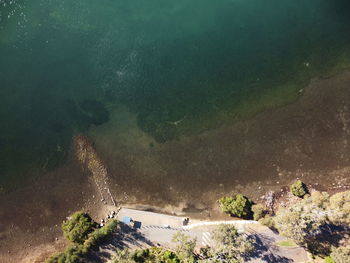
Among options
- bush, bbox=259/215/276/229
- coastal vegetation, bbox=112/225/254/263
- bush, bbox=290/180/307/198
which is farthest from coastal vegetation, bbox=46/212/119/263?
bush, bbox=290/180/307/198

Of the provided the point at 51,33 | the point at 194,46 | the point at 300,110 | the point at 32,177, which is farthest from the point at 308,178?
the point at 51,33

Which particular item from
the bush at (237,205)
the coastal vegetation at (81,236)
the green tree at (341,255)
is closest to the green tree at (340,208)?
the green tree at (341,255)

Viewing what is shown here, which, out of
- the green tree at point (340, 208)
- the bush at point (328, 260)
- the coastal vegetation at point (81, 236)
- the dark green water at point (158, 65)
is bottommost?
the coastal vegetation at point (81, 236)

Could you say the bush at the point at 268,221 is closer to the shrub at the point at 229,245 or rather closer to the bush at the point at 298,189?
the shrub at the point at 229,245

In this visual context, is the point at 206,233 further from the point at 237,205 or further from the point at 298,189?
the point at 298,189

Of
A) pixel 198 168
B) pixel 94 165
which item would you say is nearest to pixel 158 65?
pixel 198 168

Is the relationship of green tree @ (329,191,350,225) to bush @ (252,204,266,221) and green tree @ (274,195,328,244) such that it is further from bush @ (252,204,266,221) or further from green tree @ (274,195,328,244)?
bush @ (252,204,266,221)
